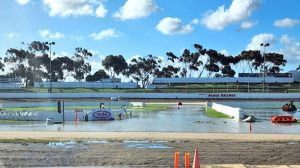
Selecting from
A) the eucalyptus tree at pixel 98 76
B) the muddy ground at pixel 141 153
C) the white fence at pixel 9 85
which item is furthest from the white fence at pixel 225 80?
the muddy ground at pixel 141 153

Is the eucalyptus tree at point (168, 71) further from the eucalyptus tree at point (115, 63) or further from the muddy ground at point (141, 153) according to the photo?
the muddy ground at point (141, 153)

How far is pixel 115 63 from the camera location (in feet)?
575

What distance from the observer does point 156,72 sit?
180375 mm

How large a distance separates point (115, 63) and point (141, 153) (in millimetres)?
155890

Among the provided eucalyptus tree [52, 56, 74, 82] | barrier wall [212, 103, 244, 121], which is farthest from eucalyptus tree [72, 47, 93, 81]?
barrier wall [212, 103, 244, 121]

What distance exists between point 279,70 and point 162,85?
4836 centimetres

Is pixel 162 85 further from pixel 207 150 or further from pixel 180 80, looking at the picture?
pixel 207 150

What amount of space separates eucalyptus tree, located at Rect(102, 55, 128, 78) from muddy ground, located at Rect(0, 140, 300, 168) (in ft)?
494

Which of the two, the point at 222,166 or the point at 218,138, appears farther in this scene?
the point at 218,138

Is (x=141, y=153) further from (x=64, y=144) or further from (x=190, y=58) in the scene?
(x=190, y=58)

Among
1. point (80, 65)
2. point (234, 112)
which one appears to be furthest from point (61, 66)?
point (234, 112)

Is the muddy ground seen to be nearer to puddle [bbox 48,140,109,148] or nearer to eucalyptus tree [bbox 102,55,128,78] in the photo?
puddle [bbox 48,140,109,148]

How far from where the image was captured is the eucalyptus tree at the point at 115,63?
174 metres

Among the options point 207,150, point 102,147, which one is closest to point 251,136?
point 207,150
